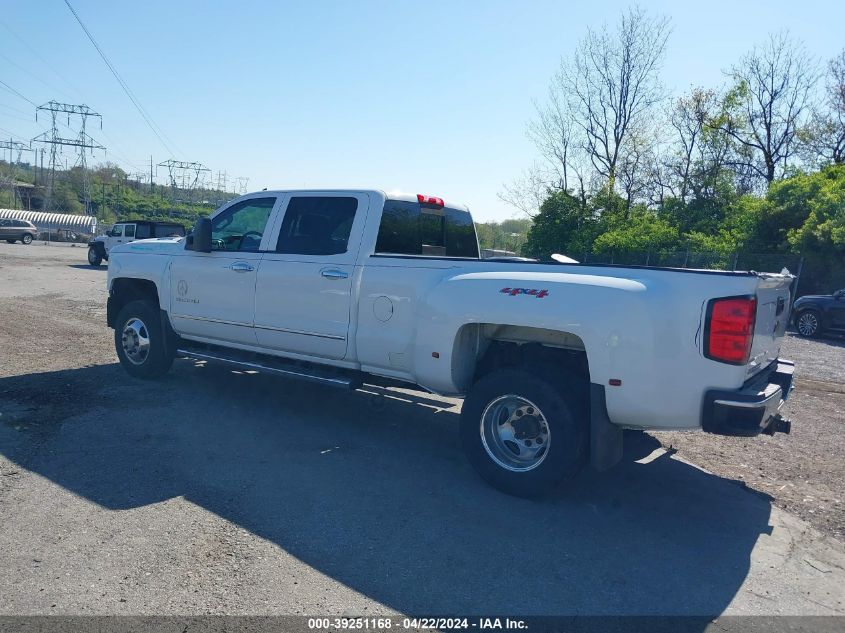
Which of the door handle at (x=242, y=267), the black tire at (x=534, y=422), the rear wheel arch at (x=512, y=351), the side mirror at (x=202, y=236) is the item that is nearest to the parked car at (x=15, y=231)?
the side mirror at (x=202, y=236)

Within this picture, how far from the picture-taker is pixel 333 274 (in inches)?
242

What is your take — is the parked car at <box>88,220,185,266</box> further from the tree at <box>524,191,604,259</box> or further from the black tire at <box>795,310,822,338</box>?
the black tire at <box>795,310,822,338</box>

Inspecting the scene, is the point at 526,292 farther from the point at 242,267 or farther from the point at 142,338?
the point at 142,338

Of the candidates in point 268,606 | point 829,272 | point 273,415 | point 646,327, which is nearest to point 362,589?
point 268,606

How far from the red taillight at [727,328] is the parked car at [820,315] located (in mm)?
14333

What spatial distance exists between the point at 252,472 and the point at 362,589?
75.5 inches

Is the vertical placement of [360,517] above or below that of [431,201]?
below

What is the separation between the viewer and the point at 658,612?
3537 mm

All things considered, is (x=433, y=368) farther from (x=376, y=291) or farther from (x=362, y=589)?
(x=362, y=589)

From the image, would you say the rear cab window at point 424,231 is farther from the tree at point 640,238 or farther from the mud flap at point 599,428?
the tree at point 640,238

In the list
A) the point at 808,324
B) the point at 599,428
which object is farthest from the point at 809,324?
the point at 599,428

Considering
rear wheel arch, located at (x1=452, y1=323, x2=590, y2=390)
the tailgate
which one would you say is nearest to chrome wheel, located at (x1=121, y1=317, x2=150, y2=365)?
rear wheel arch, located at (x1=452, y1=323, x2=590, y2=390)

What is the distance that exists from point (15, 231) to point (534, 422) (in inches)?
2085

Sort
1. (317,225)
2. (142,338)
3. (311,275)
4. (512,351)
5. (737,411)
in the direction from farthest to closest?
(142,338) < (317,225) < (311,275) < (512,351) < (737,411)
